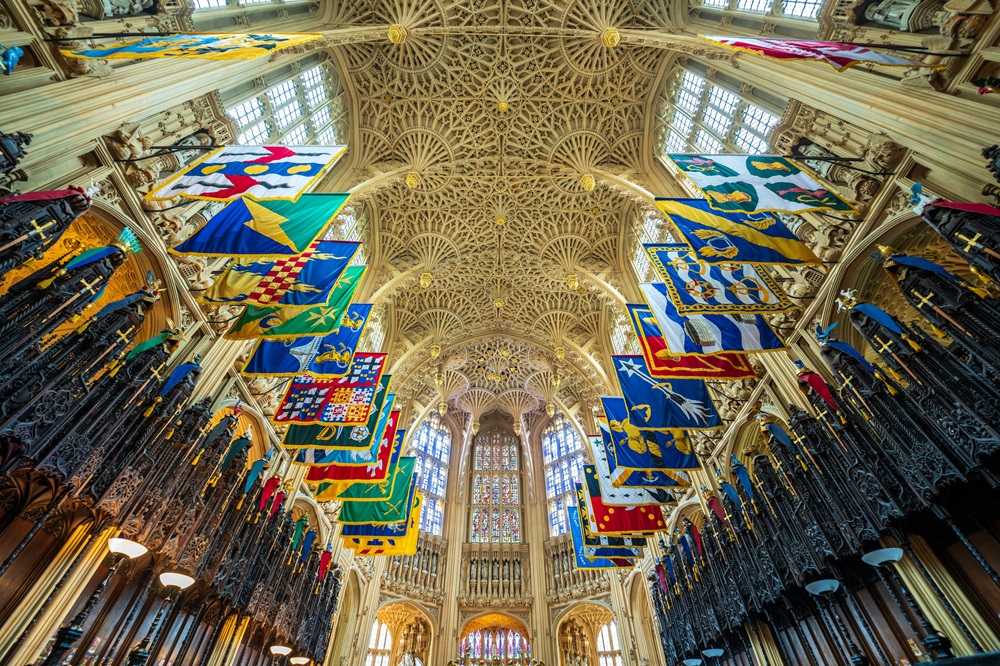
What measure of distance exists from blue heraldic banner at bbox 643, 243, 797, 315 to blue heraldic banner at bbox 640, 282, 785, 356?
0.93 metres

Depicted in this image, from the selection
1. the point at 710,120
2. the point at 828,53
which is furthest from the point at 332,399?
the point at 710,120

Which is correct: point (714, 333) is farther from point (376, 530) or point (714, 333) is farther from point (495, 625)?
point (495, 625)

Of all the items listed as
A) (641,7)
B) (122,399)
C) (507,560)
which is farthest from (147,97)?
(507,560)

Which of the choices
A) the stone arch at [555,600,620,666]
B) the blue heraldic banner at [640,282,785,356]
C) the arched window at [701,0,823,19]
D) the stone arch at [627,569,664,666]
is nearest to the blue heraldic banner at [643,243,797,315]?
the blue heraldic banner at [640,282,785,356]

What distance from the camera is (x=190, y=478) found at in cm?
974

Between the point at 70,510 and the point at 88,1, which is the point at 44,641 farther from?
the point at 88,1

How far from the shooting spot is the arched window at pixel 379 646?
2598 centimetres

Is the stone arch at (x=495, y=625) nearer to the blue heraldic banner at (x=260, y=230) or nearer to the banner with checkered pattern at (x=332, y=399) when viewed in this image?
the banner with checkered pattern at (x=332, y=399)

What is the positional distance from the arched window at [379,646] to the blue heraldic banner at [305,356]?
72.8ft

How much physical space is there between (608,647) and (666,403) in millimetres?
22980

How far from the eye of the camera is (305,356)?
11359mm

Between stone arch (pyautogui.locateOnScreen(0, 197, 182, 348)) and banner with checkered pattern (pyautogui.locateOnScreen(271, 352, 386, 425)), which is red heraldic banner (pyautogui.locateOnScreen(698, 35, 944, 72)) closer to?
banner with checkered pattern (pyautogui.locateOnScreen(271, 352, 386, 425))

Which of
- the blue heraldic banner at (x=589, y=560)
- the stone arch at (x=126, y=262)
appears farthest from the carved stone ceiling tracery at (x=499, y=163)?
the stone arch at (x=126, y=262)

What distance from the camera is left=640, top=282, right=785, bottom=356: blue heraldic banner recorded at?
10.1 meters
